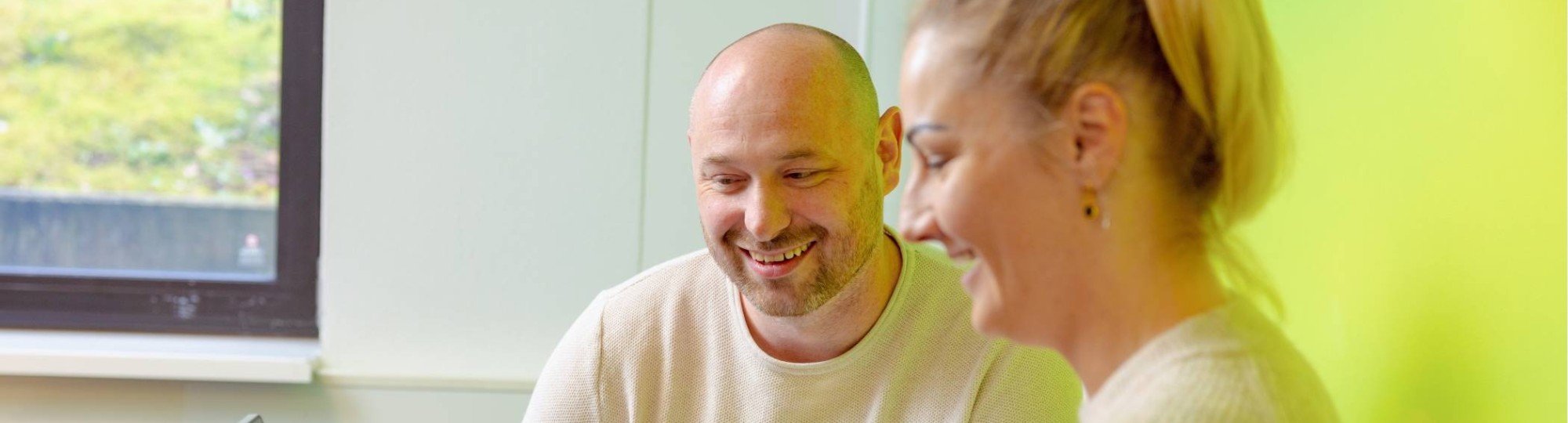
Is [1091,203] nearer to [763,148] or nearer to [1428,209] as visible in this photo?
[1428,209]

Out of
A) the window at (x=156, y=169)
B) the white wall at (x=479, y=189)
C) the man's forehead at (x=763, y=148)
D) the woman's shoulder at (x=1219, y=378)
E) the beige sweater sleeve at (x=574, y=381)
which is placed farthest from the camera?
the window at (x=156, y=169)

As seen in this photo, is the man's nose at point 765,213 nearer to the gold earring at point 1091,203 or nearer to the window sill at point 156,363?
the gold earring at point 1091,203

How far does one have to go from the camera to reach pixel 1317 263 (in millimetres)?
1254

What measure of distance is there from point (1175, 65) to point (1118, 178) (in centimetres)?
7

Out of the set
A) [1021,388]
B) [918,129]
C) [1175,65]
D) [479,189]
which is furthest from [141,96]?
[1175,65]

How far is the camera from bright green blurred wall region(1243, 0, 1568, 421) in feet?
2.72

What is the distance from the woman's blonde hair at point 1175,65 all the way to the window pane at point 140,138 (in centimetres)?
236

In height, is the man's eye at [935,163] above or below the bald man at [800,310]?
above

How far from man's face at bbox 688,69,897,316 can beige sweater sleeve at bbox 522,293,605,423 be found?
0.72ft

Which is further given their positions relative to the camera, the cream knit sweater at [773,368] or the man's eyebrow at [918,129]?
the cream knit sweater at [773,368]

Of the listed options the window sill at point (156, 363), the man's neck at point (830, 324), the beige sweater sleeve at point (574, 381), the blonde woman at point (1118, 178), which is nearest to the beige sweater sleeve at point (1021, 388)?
the man's neck at point (830, 324)

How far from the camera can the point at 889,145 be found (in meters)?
1.82

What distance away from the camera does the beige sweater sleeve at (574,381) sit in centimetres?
173

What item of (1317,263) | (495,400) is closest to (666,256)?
(495,400)
